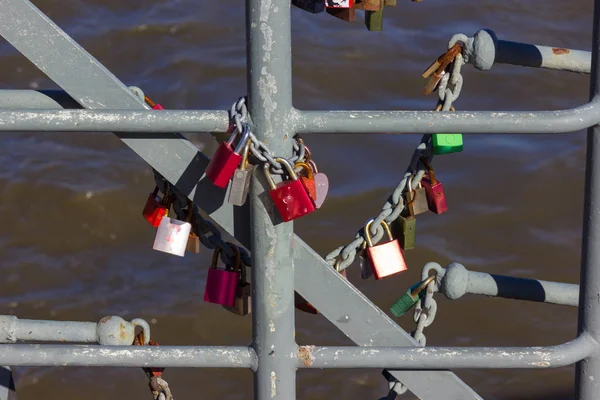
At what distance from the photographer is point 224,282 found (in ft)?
5.20

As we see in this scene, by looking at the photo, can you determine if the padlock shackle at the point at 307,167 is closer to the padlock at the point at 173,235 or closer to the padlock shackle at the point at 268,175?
the padlock shackle at the point at 268,175

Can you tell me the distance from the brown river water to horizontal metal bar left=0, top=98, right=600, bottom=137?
7.83 feet

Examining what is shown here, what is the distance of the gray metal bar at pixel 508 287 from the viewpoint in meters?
1.53

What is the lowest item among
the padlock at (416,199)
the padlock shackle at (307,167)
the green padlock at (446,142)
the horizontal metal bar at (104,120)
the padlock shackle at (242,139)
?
the padlock at (416,199)

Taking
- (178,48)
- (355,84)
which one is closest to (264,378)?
(355,84)

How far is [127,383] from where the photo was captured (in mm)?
A: 3549

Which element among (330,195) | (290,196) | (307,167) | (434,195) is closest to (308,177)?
(307,167)

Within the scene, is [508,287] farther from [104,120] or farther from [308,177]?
[104,120]

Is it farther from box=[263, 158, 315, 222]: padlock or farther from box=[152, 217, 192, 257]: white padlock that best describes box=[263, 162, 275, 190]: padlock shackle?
box=[152, 217, 192, 257]: white padlock

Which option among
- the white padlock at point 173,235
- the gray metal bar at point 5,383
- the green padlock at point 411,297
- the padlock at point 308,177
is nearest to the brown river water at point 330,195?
the gray metal bar at point 5,383

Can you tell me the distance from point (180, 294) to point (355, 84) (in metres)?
1.69

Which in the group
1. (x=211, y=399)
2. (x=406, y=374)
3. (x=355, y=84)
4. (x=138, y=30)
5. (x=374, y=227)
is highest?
(x=138, y=30)

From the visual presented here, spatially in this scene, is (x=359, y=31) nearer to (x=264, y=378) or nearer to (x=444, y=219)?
(x=444, y=219)

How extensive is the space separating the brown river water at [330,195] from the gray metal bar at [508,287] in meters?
2.02
